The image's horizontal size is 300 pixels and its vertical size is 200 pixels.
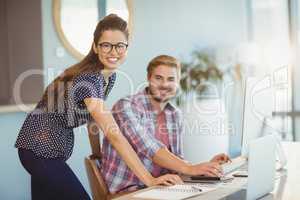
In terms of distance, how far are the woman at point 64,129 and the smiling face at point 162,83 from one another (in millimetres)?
551

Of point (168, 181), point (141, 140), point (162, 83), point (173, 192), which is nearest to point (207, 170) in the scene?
point (168, 181)

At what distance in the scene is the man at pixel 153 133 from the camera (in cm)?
275

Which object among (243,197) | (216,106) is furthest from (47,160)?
(216,106)

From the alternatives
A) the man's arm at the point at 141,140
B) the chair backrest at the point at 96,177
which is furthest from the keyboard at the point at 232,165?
the chair backrest at the point at 96,177

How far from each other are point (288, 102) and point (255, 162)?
154 inches

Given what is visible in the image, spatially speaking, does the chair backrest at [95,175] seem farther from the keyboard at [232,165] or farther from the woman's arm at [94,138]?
the keyboard at [232,165]

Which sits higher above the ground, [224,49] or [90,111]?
[224,49]

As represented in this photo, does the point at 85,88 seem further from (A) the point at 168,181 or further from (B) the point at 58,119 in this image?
(A) the point at 168,181

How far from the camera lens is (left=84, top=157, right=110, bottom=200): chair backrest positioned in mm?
2684

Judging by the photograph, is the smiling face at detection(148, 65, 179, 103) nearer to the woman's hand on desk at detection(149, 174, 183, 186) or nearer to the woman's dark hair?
the woman's dark hair

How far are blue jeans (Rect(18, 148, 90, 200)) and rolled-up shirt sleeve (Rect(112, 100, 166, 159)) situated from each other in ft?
1.25

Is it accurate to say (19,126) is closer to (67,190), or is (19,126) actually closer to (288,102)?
(67,190)

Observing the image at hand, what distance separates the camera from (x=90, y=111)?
269cm

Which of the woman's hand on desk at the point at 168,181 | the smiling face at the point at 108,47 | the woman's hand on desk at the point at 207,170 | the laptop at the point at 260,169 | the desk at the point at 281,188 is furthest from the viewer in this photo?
the smiling face at the point at 108,47
